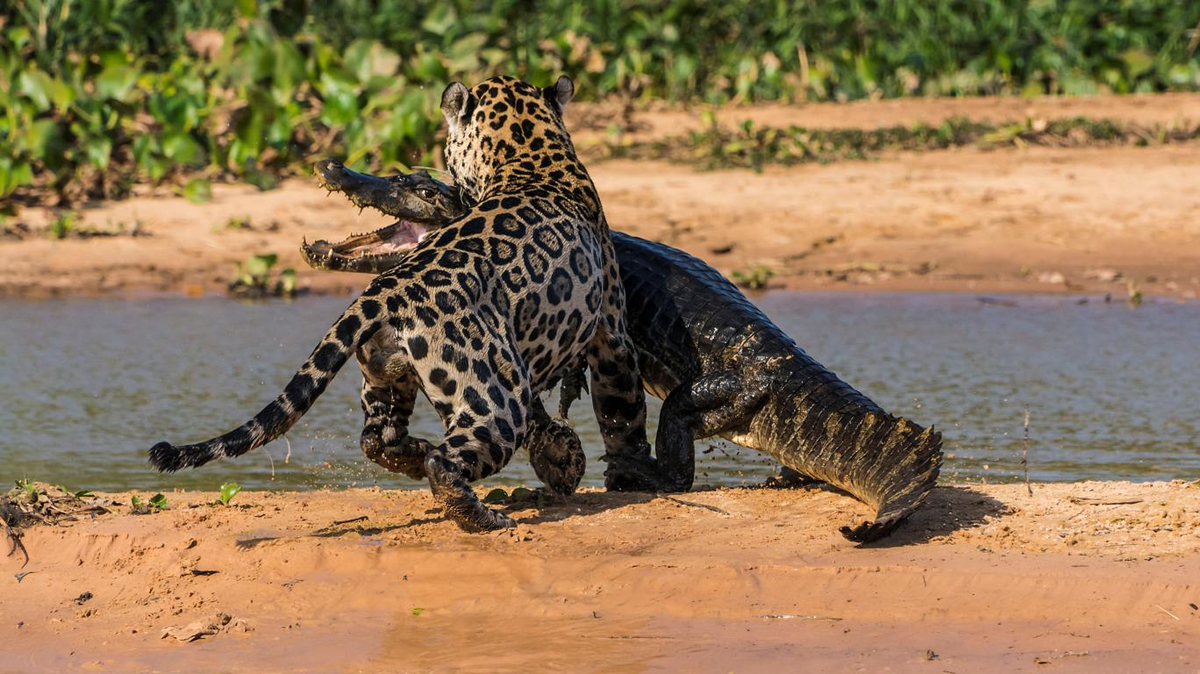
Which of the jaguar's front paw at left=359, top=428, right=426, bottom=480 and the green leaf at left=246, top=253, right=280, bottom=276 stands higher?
the jaguar's front paw at left=359, top=428, right=426, bottom=480

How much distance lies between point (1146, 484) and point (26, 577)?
3595mm

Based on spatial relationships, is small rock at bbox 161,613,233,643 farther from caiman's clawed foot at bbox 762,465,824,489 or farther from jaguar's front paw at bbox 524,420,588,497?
caiman's clawed foot at bbox 762,465,824,489

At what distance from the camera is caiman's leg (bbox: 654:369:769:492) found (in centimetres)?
585

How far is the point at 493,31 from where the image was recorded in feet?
46.5

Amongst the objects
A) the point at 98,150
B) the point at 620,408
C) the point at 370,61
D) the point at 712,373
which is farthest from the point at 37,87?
the point at 712,373

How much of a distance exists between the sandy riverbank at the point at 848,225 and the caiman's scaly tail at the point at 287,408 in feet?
20.3

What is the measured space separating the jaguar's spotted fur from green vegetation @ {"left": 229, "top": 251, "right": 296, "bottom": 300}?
15.5ft

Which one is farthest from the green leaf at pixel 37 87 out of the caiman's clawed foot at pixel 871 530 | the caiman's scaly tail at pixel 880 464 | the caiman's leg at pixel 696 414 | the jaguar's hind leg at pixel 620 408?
the caiman's clawed foot at pixel 871 530

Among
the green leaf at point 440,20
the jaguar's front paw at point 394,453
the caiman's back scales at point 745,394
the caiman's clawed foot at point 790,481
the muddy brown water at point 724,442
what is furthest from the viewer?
the green leaf at point 440,20

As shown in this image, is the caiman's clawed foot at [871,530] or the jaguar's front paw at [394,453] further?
the jaguar's front paw at [394,453]

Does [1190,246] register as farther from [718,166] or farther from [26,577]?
[26,577]

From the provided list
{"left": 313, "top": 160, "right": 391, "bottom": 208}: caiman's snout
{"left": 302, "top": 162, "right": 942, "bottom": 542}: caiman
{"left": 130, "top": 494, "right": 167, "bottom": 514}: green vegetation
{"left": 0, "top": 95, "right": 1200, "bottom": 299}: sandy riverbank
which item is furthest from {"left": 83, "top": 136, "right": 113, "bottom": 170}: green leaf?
{"left": 130, "top": 494, "right": 167, "bottom": 514}: green vegetation

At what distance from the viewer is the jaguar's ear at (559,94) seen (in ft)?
20.8

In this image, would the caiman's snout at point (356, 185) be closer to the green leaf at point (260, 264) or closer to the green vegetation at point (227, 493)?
the green vegetation at point (227, 493)
